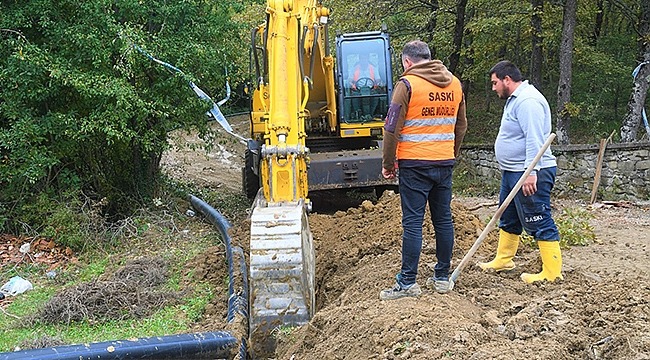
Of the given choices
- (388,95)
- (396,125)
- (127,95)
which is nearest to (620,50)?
(388,95)

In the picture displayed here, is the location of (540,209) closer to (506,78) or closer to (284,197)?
(506,78)

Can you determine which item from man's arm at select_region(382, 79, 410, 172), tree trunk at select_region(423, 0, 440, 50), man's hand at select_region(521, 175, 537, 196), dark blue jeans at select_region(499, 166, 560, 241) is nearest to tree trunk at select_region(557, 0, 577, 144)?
tree trunk at select_region(423, 0, 440, 50)

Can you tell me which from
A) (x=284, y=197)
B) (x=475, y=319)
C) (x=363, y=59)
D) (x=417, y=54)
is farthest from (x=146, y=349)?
(x=363, y=59)

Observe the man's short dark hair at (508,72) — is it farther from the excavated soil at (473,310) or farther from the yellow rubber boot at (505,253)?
the excavated soil at (473,310)

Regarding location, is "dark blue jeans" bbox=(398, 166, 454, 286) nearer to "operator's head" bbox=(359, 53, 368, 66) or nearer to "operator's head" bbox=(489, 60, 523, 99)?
"operator's head" bbox=(489, 60, 523, 99)

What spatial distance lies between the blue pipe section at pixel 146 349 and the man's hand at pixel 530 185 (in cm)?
255

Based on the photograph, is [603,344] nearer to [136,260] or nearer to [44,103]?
[136,260]

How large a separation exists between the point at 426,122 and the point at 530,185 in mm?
1057

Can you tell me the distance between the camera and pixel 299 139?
21.8 ft

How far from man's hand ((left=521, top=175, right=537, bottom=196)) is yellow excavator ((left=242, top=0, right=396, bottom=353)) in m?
1.83

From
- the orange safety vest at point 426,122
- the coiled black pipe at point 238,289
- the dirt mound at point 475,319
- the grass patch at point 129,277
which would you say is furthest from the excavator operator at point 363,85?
the orange safety vest at point 426,122

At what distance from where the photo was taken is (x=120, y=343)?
4.28 m

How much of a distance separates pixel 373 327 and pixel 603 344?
1373mm

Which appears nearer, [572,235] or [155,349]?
[155,349]
